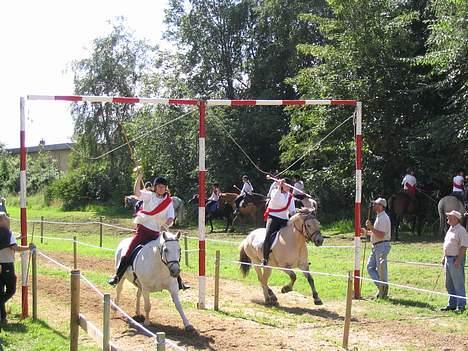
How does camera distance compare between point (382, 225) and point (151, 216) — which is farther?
point (382, 225)

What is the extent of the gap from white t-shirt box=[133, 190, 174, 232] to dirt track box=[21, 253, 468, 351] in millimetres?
1612

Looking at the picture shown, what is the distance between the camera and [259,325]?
10.3 metres

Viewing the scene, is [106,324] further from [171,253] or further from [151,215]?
[151,215]

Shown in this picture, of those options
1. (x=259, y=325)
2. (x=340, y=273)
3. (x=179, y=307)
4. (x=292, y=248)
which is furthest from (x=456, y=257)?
(x=179, y=307)

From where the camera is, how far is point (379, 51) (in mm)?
24703

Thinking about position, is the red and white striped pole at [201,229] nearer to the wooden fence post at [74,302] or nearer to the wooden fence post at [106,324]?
the wooden fence post at [74,302]

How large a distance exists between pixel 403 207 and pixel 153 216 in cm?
1438

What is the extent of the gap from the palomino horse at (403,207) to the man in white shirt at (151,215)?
1386 cm

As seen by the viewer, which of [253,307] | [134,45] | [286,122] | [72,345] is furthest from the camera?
[134,45]

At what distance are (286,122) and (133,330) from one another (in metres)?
23.7

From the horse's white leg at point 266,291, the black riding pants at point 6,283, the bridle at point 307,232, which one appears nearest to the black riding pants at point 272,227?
the horse's white leg at point 266,291

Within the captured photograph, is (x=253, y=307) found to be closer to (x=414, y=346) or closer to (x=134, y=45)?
(x=414, y=346)

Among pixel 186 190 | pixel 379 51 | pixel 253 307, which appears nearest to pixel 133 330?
pixel 253 307

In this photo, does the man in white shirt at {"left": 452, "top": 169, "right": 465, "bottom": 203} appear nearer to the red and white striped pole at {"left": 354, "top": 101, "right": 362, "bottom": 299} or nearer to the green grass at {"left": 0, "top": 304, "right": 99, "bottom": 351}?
the red and white striped pole at {"left": 354, "top": 101, "right": 362, "bottom": 299}
